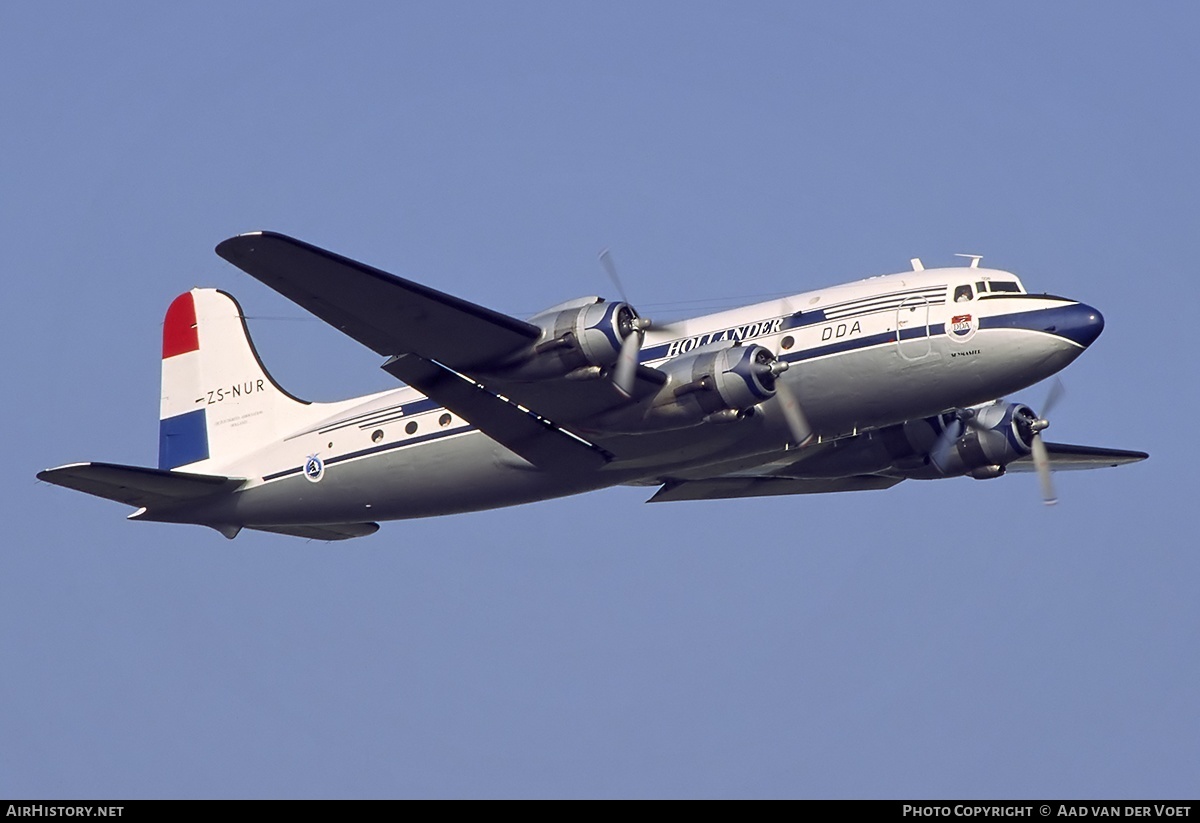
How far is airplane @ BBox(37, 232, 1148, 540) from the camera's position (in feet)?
69.2

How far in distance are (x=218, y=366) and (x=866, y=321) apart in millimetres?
13122

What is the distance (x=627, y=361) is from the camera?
21.1m

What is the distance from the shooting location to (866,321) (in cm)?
2195

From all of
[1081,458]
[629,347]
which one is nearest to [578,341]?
[629,347]

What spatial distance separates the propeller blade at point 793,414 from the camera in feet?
71.8

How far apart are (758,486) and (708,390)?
5828 mm

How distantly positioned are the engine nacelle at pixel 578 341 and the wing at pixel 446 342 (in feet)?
0.61

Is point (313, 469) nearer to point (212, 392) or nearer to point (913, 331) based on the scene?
point (212, 392)

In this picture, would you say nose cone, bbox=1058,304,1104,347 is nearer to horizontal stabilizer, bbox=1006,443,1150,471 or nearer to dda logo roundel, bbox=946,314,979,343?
dda logo roundel, bbox=946,314,979,343

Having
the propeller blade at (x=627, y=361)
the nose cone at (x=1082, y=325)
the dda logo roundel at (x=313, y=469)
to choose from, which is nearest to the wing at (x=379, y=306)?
the propeller blade at (x=627, y=361)

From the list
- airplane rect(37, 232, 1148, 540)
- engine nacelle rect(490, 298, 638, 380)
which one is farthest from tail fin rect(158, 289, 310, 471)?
engine nacelle rect(490, 298, 638, 380)

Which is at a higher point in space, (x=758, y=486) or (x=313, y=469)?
(x=313, y=469)

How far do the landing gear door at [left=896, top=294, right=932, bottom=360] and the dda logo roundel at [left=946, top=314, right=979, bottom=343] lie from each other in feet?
1.12
